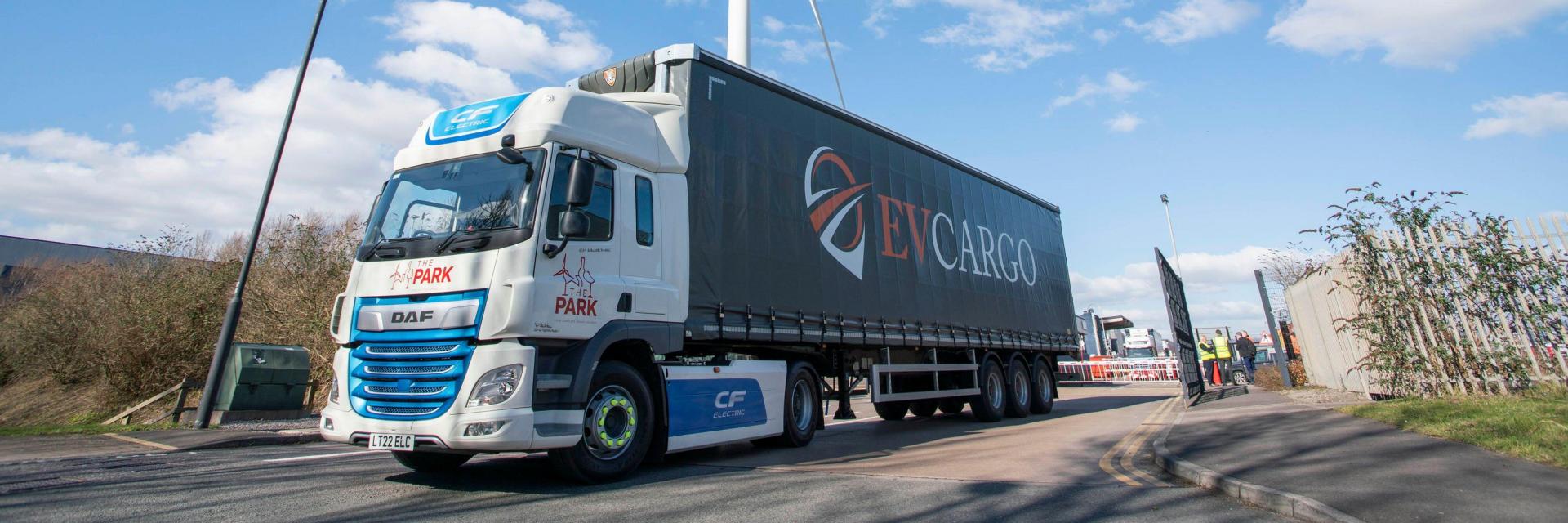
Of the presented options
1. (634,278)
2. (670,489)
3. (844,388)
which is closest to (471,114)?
(634,278)

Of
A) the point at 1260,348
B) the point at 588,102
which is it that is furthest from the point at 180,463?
the point at 1260,348

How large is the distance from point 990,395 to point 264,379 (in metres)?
11.7

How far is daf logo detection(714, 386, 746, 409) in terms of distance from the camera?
7.10m

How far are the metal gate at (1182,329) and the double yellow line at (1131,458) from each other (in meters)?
2.85

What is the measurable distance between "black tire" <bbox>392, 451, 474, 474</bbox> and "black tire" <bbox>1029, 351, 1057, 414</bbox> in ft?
32.4

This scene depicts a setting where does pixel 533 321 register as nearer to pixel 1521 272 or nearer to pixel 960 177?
pixel 960 177

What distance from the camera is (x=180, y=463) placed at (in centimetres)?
723

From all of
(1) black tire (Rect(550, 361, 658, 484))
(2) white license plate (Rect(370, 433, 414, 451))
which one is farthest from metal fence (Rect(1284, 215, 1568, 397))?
(2) white license plate (Rect(370, 433, 414, 451))

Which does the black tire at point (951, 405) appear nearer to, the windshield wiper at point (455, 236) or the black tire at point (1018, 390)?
the black tire at point (1018, 390)

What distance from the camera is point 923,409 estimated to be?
13367 mm

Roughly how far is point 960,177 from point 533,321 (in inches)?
333

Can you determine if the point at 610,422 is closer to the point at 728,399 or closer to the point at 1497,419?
the point at 728,399

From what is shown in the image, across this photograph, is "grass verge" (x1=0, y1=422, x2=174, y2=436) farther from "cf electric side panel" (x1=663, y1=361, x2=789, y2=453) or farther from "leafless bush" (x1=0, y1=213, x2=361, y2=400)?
"cf electric side panel" (x1=663, y1=361, x2=789, y2=453)

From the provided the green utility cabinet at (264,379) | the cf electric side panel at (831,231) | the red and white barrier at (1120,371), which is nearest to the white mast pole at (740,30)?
the cf electric side panel at (831,231)
